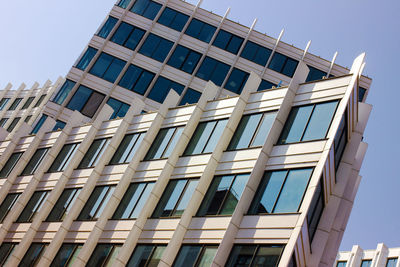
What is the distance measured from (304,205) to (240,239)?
10.8 ft

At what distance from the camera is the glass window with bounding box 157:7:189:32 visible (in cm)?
4947

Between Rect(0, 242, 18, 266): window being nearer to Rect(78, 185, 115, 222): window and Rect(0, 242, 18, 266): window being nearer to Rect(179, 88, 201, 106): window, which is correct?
Rect(78, 185, 115, 222): window

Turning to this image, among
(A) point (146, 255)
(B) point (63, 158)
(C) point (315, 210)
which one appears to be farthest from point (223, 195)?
(B) point (63, 158)

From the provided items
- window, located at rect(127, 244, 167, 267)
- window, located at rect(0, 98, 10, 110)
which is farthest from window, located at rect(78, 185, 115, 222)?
window, located at rect(0, 98, 10, 110)

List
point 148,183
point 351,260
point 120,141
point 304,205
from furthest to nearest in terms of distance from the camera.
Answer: point 351,260, point 120,141, point 148,183, point 304,205

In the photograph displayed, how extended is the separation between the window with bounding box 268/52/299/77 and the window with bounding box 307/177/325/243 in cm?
2339

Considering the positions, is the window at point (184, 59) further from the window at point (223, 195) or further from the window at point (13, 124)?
the window at point (13, 124)

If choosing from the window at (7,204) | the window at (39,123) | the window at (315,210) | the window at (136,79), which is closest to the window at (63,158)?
the window at (7,204)

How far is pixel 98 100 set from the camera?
46281 millimetres

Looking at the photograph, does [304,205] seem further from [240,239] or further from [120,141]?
[120,141]

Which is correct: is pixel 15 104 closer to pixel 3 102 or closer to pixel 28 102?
pixel 28 102

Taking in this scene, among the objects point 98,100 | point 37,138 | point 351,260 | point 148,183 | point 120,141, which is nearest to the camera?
point 148,183

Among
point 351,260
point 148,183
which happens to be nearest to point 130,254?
point 148,183

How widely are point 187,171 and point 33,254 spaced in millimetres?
12449
